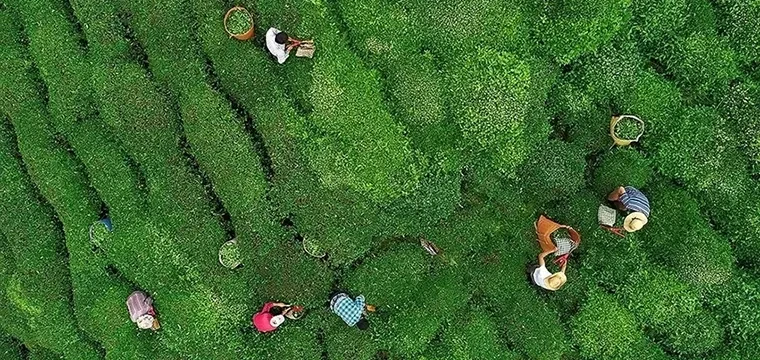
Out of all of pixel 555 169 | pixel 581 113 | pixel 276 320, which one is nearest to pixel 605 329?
pixel 555 169

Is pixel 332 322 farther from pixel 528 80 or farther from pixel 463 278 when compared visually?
pixel 528 80

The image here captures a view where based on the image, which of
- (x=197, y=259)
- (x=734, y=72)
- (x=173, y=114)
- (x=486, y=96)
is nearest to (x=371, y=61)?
(x=486, y=96)

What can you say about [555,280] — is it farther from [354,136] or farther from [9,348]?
[9,348]

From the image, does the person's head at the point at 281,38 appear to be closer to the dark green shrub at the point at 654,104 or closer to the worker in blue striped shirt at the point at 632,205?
the dark green shrub at the point at 654,104

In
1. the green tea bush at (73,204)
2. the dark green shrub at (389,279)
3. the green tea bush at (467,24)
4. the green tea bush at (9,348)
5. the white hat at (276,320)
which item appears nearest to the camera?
the green tea bush at (467,24)

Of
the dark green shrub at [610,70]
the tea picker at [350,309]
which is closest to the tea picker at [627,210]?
the dark green shrub at [610,70]

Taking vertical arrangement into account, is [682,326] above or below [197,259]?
below

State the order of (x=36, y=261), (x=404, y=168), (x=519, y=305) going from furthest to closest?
1. (x=36, y=261)
2. (x=519, y=305)
3. (x=404, y=168)
